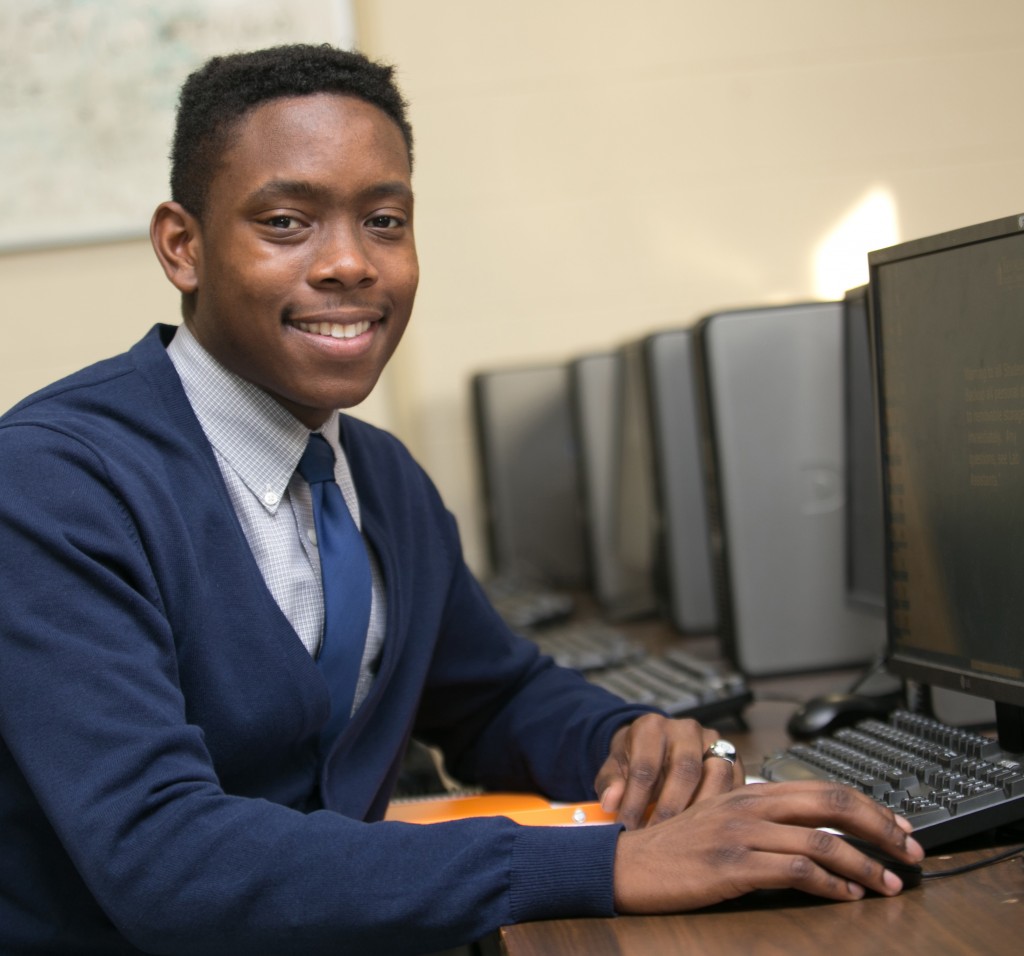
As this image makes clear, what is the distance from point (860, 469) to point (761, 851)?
2.72 ft

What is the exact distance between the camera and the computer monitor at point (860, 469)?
151cm

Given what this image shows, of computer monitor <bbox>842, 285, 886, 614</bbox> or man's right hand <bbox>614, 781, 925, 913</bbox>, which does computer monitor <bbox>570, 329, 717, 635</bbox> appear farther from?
man's right hand <bbox>614, 781, 925, 913</bbox>

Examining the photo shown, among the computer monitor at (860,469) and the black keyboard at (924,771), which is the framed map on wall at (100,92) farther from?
the black keyboard at (924,771)

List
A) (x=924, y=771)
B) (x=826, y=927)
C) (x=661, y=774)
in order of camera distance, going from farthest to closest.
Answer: (x=661, y=774)
(x=924, y=771)
(x=826, y=927)

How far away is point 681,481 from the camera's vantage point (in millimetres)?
1952

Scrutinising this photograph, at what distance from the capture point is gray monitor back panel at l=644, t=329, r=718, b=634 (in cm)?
193

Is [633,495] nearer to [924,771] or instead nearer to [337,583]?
[337,583]

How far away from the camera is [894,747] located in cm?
104

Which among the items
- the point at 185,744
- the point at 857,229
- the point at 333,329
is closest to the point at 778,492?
the point at 333,329

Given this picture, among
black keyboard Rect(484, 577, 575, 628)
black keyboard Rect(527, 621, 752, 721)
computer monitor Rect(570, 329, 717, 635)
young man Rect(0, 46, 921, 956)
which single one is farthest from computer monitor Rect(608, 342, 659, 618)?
young man Rect(0, 46, 921, 956)

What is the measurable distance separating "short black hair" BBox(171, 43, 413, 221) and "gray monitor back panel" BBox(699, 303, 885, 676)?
2.14 ft

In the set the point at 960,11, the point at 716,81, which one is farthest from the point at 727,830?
the point at 960,11

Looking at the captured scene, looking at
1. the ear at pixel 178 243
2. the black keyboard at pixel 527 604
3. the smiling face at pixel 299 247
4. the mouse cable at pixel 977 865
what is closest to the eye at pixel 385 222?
the smiling face at pixel 299 247

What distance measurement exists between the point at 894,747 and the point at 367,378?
21.7 inches
